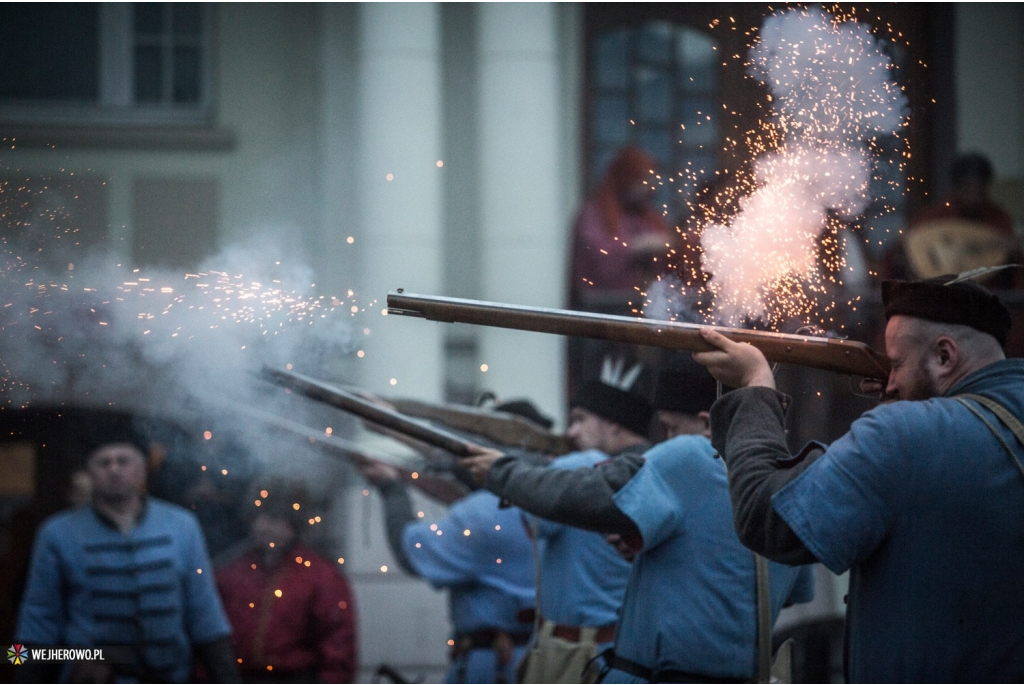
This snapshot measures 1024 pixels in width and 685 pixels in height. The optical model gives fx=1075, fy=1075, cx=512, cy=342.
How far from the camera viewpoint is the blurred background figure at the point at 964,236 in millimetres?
7664

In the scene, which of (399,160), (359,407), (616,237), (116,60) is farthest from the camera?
(116,60)

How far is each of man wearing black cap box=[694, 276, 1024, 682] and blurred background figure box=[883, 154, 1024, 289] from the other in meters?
5.63

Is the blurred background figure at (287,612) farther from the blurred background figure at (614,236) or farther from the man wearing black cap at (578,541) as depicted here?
the blurred background figure at (614,236)

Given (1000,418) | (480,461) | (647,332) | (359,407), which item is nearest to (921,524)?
(1000,418)

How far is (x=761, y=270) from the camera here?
3.19 m

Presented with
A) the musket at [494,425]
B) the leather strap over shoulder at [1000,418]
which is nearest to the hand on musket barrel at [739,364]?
the leather strap over shoulder at [1000,418]

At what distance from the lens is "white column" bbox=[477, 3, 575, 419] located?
8.02m

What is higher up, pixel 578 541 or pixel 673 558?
pixel 673 558

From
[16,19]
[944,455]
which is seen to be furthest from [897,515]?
[16,19]

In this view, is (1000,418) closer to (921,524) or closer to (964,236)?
(921,524)

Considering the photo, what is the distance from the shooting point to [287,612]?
16.9 ft

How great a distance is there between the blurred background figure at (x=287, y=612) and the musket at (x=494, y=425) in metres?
1.05

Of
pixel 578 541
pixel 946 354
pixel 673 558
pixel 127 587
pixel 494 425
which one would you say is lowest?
pixel 127 587

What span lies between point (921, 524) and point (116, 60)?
26.1 feet
